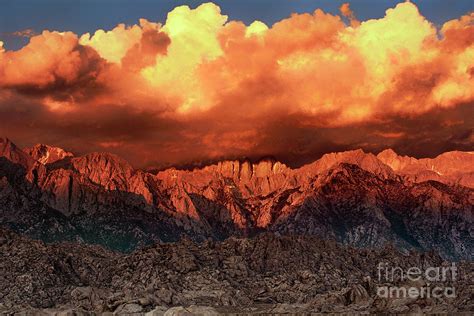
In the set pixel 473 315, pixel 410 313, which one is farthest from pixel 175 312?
pixel 473 315

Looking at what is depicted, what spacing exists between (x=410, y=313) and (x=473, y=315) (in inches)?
764

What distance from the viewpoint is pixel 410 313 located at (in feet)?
631

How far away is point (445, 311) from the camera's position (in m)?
200

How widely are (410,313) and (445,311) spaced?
13176mm

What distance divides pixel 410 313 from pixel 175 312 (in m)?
59.2

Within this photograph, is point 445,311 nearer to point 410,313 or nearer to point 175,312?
point 410,313

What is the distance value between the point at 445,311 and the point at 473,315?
7.23 metres

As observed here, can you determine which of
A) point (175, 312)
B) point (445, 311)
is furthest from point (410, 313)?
point (175, 312)

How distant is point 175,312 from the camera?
7721 inches

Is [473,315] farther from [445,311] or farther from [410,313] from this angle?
[410,313]

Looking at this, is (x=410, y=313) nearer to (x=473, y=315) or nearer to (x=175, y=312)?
(x=473, y=315)

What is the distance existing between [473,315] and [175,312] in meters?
77.1

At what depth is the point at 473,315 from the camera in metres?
199
